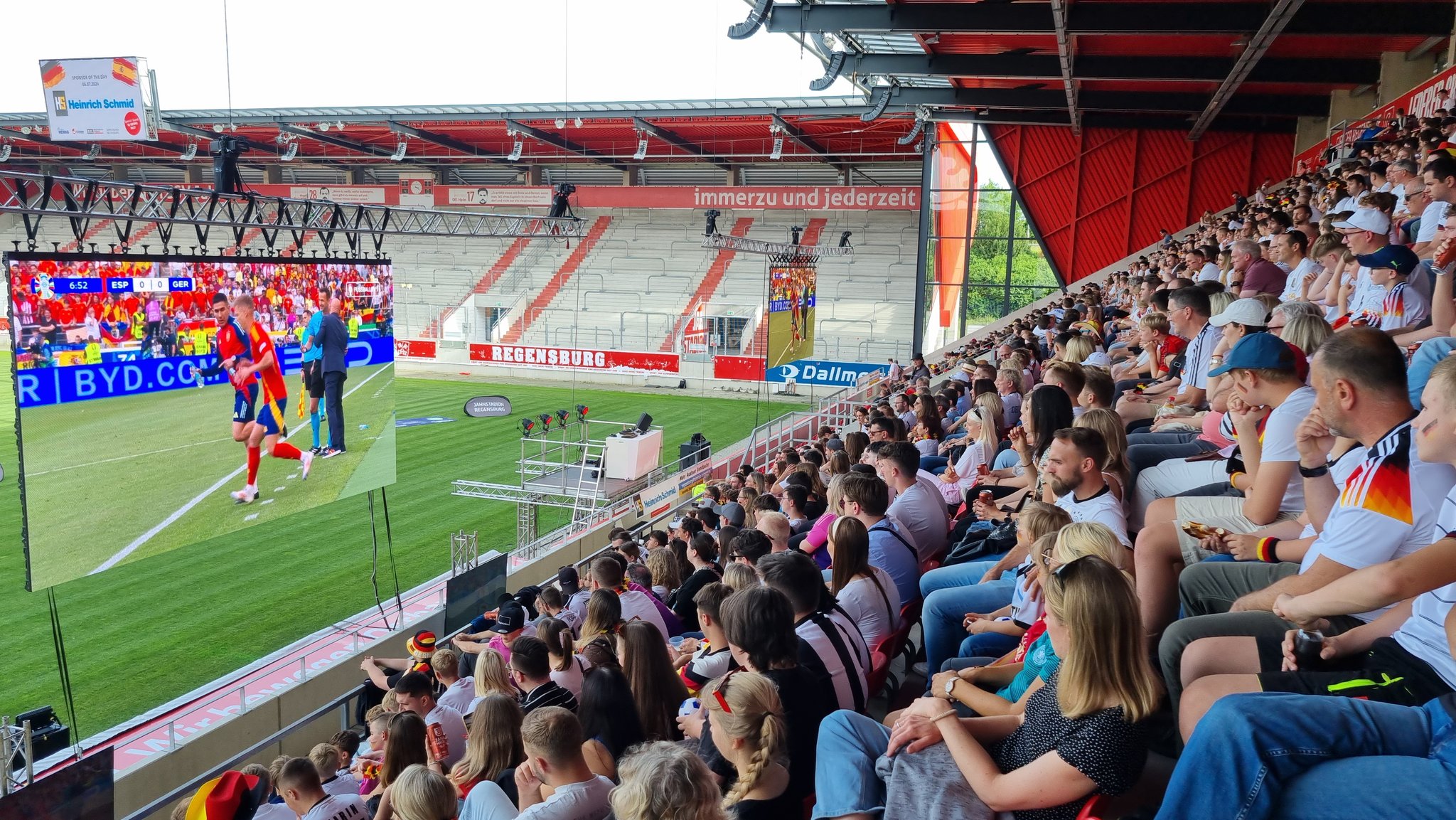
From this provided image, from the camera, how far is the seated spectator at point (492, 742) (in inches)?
130

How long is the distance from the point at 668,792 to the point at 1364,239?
17.4 ft

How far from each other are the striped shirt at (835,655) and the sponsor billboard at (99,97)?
2356 centimetres

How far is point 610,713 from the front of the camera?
10.8ft

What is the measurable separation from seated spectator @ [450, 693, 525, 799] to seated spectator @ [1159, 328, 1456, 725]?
6.80 feet

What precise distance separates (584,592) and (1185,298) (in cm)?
392

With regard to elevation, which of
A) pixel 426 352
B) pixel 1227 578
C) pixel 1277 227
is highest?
pixel 1277 227

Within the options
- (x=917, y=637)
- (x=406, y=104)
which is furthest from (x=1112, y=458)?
(x=406, y=104)

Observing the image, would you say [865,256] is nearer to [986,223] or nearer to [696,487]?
[986,223]

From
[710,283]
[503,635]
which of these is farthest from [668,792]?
[710,283]

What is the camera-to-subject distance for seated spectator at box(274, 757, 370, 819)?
3.70 meters

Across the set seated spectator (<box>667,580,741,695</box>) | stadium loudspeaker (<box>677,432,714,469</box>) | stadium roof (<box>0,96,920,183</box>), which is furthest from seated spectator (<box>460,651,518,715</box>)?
stadium roof (<box>0,96,920,183</box>)

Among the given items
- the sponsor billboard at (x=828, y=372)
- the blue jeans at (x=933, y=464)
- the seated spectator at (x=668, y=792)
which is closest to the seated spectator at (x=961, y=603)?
the seated spectator at (x=668, y=792)

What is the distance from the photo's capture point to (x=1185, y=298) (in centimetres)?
562

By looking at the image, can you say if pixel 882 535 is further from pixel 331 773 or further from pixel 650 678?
pixel 331 773
